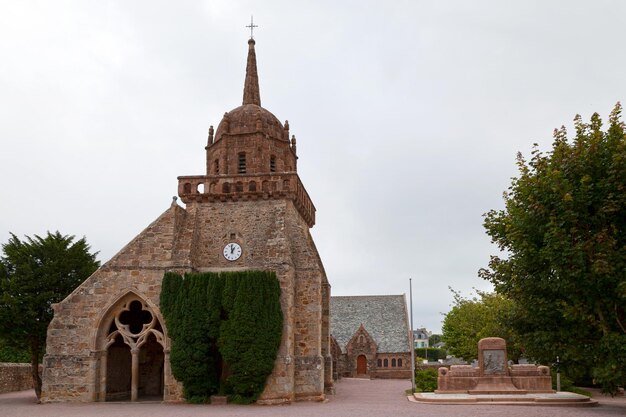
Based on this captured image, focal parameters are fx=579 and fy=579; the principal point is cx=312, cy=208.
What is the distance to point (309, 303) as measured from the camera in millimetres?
24734

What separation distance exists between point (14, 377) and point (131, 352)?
39.3ft

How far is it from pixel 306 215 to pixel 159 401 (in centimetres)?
1122

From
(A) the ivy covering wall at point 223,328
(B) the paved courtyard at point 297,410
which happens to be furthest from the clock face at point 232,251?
(B) the paved courtyard at point 297,410

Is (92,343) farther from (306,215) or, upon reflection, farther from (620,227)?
(620,227)

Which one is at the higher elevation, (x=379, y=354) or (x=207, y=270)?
(x=207, y=270)

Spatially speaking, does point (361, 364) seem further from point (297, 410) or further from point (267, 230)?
point (297, 410)

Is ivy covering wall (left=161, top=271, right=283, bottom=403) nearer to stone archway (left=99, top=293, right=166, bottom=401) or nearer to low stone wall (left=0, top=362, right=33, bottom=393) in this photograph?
stone archway (left=99, top=293, right=166, bottom=401)

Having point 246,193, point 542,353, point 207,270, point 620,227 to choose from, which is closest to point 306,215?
point 246,193

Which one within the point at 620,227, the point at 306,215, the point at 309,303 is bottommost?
the point at 309,303

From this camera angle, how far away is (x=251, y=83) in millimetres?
32094

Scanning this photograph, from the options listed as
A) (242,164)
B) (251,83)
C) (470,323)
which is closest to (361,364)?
(470,323)

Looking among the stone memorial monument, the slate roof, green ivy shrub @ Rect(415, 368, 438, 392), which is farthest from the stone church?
the slate roof

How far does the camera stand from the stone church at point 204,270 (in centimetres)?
2320

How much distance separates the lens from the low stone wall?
30.0 meters
